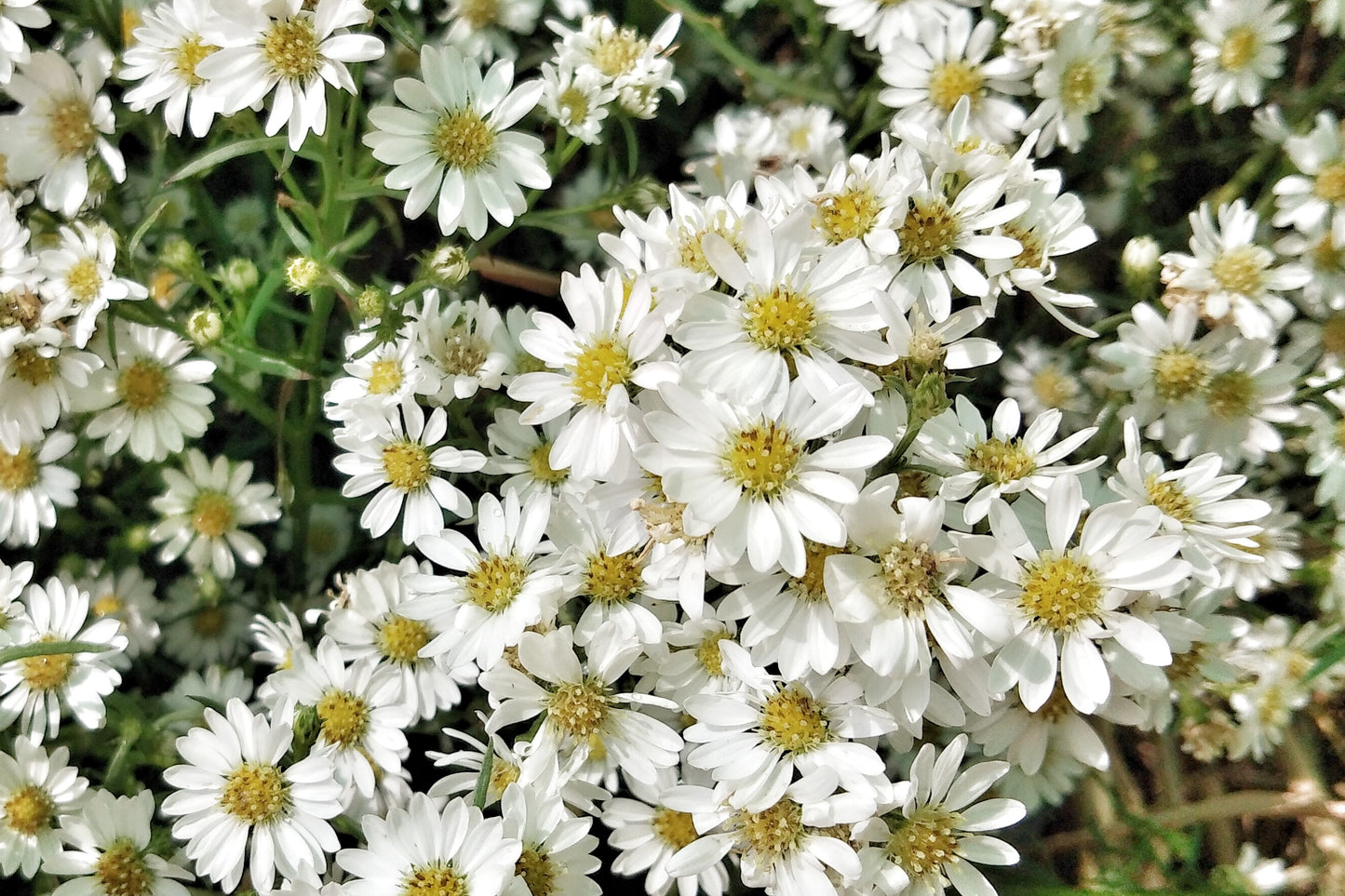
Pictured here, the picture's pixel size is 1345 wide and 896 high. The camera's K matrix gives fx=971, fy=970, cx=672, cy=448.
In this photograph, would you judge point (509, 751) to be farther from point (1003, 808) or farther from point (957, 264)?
point (957, 264)

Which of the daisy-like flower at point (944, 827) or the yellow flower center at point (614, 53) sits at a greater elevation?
the yellow flower center at point (614, 53)

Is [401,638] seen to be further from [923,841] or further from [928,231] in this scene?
[928,231]

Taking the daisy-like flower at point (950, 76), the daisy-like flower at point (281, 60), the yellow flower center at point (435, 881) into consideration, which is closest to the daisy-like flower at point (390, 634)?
the yellow flower center at point (435, 881)

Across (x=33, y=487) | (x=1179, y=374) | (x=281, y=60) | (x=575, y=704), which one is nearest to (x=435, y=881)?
(x=575, y=704)

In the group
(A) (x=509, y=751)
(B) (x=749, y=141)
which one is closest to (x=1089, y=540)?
(A) (x=509, y=751)

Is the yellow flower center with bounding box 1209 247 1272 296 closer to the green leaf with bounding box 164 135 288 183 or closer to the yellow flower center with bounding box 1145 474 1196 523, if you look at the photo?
the yellow flower center with bounding box 1145 474 1196 523

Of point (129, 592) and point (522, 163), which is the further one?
point (129, 592)

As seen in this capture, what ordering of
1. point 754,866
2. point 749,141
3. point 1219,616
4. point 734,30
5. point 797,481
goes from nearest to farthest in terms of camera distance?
point 797,481 < point 754,866 < point 1219,616 < point 749,141 < point 734,30

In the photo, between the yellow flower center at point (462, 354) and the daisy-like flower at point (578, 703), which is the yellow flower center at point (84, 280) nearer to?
the yellow flower center at point (462, 354)
